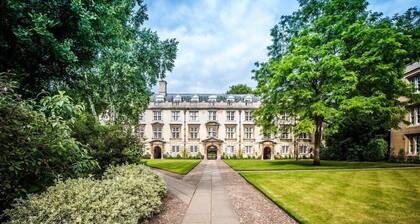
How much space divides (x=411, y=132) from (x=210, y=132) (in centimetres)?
2887

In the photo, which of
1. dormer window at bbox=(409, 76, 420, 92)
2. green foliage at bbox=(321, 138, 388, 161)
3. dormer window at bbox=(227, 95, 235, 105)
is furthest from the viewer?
dormer window at bbox=(227, 95, 235, 105)

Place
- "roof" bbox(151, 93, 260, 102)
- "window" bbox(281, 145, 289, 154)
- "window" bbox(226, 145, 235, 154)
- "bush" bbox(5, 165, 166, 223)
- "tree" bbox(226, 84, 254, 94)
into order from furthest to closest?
"tree" bbox(226, 84, 254, 94), "roof" bbox(151, 93, 260, 102), "window" bbox(226, 145, 235, 154), "window" bbox(281, 145, 289, 154), "bush" bbox(5, 165, 166, 223)

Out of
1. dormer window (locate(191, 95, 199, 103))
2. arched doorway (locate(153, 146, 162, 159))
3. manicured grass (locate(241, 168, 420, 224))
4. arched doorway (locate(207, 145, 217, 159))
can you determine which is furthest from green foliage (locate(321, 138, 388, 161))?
arched doorway (locate(153, 146, 162, 159))

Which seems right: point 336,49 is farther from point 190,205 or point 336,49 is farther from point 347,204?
point 190,205

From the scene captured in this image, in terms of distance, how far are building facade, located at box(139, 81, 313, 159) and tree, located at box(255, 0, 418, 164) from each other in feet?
76.9

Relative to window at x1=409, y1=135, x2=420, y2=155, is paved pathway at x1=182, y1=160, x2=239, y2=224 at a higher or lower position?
lower

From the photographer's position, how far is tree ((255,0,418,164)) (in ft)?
62.6

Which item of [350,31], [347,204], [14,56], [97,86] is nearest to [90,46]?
[14,56]

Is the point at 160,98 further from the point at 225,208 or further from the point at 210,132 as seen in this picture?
the point at 225,208

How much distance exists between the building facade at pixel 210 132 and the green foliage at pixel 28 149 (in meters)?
39.5

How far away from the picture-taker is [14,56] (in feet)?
22.0

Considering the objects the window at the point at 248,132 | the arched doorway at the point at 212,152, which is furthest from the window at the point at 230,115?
the arched doorway at the point at 212,152

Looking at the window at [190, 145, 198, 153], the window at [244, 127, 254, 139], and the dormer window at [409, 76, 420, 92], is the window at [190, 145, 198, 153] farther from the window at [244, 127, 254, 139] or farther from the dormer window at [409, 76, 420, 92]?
the dormer window at [409, 76, 420, 92]

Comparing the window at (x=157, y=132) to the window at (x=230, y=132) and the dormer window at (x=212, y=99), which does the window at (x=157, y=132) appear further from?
the window at (x=230, y=132)
